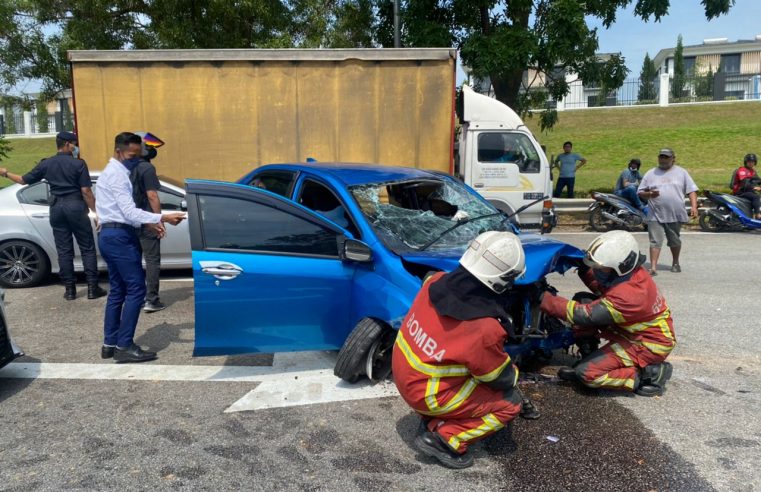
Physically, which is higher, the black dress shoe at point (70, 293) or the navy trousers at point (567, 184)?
the navy trousers at point (567, 184)

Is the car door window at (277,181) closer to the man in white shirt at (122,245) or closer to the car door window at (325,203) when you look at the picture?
the car door window at (325,203)

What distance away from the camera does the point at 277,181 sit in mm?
5785

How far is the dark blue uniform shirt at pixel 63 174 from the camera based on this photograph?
652cm

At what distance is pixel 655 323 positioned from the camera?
13.3 feet

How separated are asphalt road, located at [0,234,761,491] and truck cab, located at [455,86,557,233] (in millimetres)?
5665

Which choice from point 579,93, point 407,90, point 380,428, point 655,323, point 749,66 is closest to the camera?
point 380,428

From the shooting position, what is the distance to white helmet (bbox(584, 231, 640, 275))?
3.92 meters

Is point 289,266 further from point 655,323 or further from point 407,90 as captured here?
point 407,90

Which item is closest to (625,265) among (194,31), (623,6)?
(623,6)

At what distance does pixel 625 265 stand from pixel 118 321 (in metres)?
3.77

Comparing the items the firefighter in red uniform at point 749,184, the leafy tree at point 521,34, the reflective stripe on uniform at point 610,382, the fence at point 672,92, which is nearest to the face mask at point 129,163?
the reflective stripe on uniform at point 610,382

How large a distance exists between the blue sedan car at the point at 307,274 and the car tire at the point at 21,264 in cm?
398

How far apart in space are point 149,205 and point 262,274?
2.13m

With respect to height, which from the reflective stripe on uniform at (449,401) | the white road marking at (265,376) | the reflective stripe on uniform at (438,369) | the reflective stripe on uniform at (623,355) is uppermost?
the reflective stripe on uniform at (438,369)
